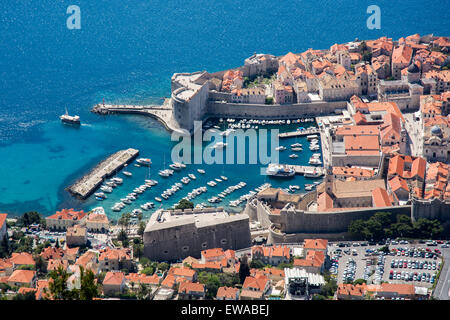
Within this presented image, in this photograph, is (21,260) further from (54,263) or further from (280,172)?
(280,172)

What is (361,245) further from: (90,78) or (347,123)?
(90,78)

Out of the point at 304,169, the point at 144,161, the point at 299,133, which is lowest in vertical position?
the point at 304,169

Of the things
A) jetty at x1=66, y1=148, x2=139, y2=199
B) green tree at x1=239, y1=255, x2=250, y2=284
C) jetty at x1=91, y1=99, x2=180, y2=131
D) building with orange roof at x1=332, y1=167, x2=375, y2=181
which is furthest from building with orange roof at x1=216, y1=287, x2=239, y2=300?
jetty at x1=91, y1=99, x2=180, y2=131

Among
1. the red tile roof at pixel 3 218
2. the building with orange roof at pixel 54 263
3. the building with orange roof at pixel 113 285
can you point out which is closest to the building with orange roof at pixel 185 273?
the building with orange roof at pixel 113 285

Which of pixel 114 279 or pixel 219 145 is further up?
pixel 219 145

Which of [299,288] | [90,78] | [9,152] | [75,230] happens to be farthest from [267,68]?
[299,288]

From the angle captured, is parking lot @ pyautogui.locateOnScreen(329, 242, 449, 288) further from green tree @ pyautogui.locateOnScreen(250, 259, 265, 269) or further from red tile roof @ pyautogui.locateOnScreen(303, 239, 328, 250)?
green tree @ pyautogui.locateOnScreen(250, 259, 265, 269)

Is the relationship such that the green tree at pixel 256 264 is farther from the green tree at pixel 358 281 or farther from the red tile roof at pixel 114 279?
the red tile roof at pixel 114 279

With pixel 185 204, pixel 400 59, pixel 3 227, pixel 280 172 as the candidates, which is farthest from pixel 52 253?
pixel 400 59
